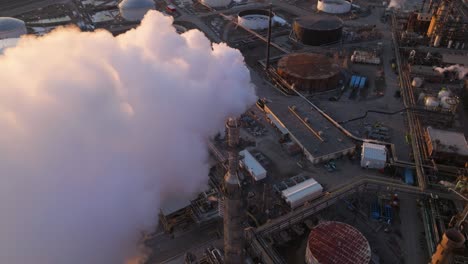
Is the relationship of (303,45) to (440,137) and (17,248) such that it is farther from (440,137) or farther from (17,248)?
(17,248)

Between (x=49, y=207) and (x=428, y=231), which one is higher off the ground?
(x=49, y=207)

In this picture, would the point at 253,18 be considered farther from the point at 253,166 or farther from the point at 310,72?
the point at 253,166

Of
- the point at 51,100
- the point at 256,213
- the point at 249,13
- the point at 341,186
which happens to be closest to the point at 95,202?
the point at 51,100

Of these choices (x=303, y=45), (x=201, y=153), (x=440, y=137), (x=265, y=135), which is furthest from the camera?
(x=303, y=45)

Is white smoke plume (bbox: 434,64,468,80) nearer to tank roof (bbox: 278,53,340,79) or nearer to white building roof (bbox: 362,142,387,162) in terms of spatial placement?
tank roof (bbox: 278,53,340,79)

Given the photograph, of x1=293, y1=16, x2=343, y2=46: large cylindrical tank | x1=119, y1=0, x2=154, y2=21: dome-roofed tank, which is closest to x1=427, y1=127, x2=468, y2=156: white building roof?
x1=293, y1=16, x2=343, y2=46: large cylindrical tank

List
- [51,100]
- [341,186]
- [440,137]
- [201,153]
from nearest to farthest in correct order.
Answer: [51,100] < [201,153] < [341,186] < [440,137]
